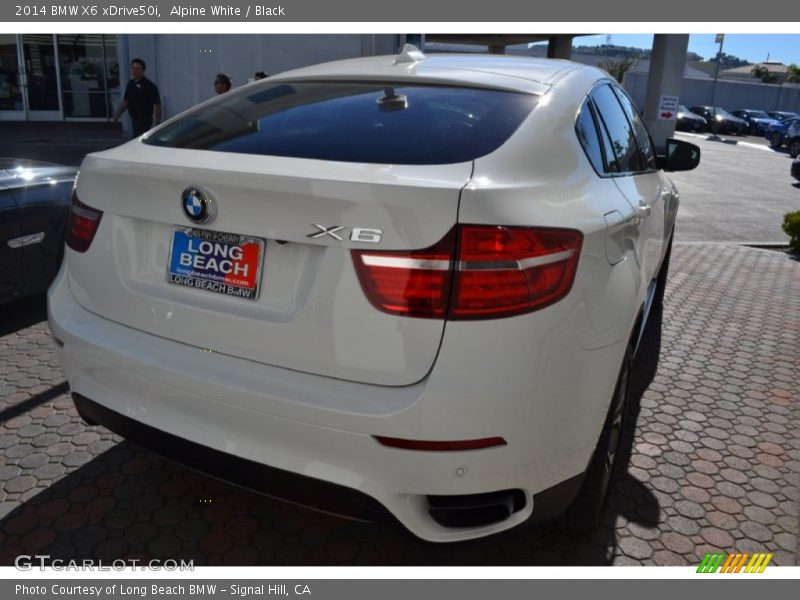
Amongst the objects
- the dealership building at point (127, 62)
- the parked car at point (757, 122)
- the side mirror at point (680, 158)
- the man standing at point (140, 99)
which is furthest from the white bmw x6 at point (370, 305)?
the parked car at point (757, 122)

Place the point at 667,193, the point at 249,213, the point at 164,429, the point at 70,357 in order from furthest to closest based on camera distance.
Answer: the point at 667,193 → the point at 70,357 → the point at 164,429 → the point at 249,213

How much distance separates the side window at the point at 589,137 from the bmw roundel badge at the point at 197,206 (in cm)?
130

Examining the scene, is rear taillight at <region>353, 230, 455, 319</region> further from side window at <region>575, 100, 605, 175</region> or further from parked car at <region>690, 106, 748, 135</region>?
parked car at <region>690, 106, 748, 135</region>

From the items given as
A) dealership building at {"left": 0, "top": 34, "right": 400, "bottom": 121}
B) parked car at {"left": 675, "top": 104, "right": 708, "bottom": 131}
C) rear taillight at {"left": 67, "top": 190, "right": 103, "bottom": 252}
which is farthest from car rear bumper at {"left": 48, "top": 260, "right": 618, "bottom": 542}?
parked car at {"left": 675, "top": 104, "right": 708, "bottom": 131}

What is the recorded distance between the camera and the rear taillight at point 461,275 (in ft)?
6.04

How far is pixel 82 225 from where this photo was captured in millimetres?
2404

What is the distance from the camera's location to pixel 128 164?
227 cm

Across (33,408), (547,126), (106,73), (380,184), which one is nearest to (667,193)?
(547,126)

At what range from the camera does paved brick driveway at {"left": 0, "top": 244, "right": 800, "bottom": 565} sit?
2.55 meters

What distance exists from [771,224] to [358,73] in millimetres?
10038

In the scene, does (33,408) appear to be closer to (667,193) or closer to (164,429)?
(164,429)

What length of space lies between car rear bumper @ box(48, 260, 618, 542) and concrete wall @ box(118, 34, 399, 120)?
14.7 meters

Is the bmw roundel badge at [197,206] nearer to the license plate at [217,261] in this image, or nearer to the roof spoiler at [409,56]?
the license plate at [217,261]

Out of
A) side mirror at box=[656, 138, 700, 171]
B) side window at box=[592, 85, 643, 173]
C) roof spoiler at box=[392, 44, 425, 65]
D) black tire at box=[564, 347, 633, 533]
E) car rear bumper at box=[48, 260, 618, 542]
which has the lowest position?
black tire at box=[564, 347, 633, 533]
